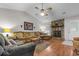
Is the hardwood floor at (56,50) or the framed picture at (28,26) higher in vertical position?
the framed picture at (28,26)

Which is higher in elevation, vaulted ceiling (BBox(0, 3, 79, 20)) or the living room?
vaulted ceiling (BBox(0, 3, 79, 20))

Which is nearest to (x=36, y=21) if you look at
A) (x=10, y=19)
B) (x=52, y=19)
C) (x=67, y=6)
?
(x=52, y=19)

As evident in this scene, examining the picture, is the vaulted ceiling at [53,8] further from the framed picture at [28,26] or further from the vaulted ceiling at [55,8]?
the framed picture at [28,26]

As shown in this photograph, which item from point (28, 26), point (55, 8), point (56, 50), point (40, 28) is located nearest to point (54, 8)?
point (55, 8)

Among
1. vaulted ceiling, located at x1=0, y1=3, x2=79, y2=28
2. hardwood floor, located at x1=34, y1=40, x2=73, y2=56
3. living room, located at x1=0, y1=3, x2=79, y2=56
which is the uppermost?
vaulted ceiling, located at x1=0, y1=3, x2=79, y2=28

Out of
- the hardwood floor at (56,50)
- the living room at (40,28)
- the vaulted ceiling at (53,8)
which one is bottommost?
the hardwood floor at (56,50)

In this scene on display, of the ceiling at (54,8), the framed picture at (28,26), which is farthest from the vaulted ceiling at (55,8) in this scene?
the framed picture at (28,26)

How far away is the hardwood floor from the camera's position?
2311 mm

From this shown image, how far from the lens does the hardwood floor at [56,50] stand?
91.0 inches

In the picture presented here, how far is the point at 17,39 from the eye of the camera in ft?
7.57

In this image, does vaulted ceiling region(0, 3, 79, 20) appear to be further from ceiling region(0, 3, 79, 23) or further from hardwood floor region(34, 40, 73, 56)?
hardwood floor region(34, 40, 73, 56)

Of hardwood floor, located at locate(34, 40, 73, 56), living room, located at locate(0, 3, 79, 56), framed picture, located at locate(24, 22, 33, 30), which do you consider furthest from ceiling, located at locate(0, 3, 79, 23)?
hardwood floor, located at locate(34, 40, 73, 56)

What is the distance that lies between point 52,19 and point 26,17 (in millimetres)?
556

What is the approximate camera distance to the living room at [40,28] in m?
2.23
